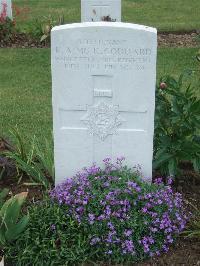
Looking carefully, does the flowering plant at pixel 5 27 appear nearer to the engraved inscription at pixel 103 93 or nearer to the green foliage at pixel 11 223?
the engraved inscription at pixel 103 93

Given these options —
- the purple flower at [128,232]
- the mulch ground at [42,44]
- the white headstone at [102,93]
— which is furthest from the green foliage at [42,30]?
the purple flower at [128,232]

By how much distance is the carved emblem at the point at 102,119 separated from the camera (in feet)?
13.1

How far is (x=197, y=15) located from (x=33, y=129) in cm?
778

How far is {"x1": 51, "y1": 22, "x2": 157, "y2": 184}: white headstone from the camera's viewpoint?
3797 millimetres

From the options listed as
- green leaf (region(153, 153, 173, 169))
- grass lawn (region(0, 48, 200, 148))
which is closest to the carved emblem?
green leaf (region(153, 153, 173, 169))

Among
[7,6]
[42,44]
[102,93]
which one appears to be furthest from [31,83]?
[102,93]

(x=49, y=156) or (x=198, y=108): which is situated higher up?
(x=198, y=108)

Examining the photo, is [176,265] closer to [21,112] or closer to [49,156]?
[49,156]

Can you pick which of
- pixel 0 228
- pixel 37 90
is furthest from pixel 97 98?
pixel 37 90

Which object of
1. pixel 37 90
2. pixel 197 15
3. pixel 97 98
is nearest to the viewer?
pixel 97 98

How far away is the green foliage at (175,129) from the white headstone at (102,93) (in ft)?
0.68

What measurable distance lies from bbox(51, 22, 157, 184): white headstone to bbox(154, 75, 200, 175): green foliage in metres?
0.21

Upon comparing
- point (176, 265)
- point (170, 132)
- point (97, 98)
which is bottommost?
point (176, 265)

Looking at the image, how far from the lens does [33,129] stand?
20.5 ft
